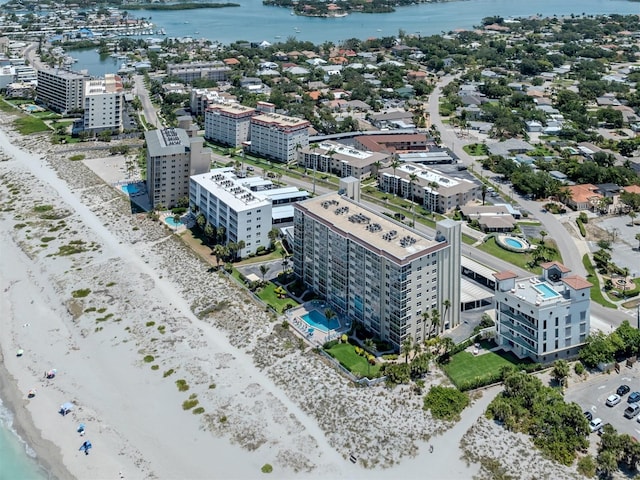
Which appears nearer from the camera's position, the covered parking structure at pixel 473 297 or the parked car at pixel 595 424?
the parked car at pixel 595 424

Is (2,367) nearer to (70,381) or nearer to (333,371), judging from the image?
(70,381)

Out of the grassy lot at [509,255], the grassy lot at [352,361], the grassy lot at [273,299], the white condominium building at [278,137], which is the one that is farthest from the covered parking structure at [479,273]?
the white condominium building at [278,137]

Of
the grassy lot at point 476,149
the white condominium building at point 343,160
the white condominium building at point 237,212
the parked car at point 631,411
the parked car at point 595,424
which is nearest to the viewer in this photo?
the parked car at point 595,424

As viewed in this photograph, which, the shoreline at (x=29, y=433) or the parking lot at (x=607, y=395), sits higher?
the parking lot at (x=607, y=395)

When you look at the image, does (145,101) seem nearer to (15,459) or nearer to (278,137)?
(278,137)

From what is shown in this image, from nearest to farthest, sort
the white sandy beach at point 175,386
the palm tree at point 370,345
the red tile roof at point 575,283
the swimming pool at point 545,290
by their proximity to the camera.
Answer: the white sandy beach at point 175,386 → the red tile roof at point 575,283 → the swimming pool at point 545,290 → the palm tree at point 370,345

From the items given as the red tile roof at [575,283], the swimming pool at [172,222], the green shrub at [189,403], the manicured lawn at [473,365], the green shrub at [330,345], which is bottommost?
the green shrub at [189,403]

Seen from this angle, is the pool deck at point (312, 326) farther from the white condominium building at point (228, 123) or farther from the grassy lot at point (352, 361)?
the white condominium building at point (228, 123)

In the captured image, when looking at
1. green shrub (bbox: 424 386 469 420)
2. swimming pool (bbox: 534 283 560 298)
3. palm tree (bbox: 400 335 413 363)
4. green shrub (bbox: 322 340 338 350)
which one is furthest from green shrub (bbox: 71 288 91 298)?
swimming pool (bbox: 534 283 560 298)
